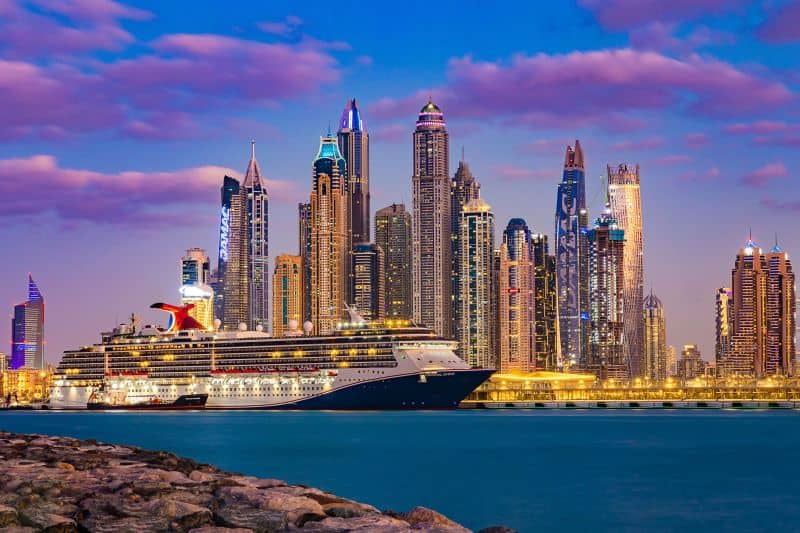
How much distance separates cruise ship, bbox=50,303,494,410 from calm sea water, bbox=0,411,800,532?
534 cm

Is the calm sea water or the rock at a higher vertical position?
the rock

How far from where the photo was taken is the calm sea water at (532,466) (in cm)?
4438

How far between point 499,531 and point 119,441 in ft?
274

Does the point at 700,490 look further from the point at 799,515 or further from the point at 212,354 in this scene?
the point at 212,354

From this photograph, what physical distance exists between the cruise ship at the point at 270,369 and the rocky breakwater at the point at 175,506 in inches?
4319

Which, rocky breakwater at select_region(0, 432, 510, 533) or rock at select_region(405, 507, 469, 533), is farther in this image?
rocky breakwater at select_region(0, 432, 510, 533)

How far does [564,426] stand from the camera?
132 metres

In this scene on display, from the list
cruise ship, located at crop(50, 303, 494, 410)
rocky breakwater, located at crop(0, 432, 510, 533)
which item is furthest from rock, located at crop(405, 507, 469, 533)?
cruise ship, located at crop(50, 303, 494, 410)

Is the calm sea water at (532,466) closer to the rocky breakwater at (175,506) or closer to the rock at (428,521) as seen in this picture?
the rocky breakwater at (175,506)

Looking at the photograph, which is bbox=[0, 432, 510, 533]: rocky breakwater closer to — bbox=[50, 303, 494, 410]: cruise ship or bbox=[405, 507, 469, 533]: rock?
bbox=[405, 507, 469, 533]: rock

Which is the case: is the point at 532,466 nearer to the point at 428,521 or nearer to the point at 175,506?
the point at 428,521

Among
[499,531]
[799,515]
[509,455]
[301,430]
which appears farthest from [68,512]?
[301,430]

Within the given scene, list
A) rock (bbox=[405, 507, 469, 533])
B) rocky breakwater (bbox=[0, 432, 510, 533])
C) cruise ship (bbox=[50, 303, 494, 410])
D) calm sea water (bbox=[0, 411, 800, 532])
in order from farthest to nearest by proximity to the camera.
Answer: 1. cruise ship (bbox=[50, 303, 494, 410])
2. calm sea water (bbox=[0, 411, 800, 532])
3. rocky breakwater (bbox=[0, 432, 510, 533])
4. rock (bbox=[405, 507, 469, 533])

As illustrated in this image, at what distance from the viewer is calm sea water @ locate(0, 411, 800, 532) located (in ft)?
146
